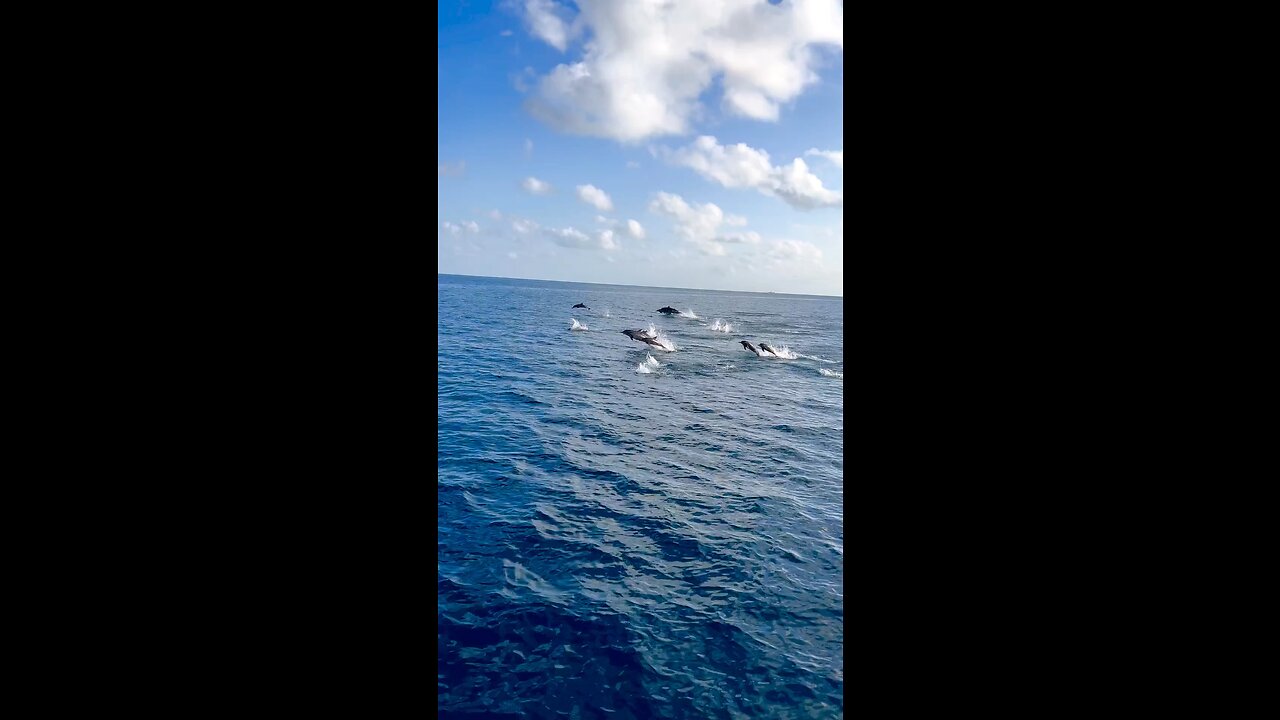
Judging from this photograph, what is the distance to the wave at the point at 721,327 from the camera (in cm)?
4581

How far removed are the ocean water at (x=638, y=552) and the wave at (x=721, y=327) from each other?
20.4 meters

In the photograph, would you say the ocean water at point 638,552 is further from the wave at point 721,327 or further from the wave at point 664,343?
the wave at point 721,327

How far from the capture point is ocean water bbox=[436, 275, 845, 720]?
8500mm

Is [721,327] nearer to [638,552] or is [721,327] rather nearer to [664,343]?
[664,343]

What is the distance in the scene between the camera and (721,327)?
1891 inches

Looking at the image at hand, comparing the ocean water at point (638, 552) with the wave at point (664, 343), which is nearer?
the ocean water at point (638, 552)

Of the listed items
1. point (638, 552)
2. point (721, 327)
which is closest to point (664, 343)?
point (721, 327)

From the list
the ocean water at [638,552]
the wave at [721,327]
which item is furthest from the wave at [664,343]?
the ocean water at [638,552]

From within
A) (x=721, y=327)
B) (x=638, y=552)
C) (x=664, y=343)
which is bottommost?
(x=638, y=552)

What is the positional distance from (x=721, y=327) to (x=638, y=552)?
3765 centimetres
